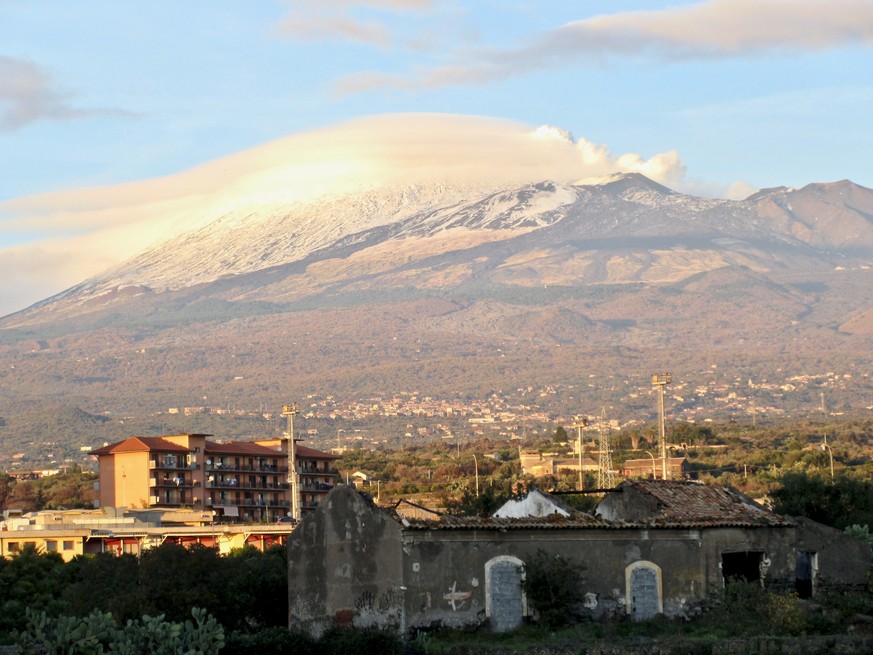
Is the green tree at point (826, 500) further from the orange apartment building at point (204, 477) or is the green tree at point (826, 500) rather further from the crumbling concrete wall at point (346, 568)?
the orange apartment building at point (204, 477)

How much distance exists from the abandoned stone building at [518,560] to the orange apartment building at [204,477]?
201 feet

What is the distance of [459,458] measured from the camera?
5221 inches

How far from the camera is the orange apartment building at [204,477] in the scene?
102188mm

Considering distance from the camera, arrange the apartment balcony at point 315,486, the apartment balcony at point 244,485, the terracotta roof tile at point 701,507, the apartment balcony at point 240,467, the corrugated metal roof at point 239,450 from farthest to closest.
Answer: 1. the corrugated metal roof at point 239,450
2. the apartment balcony at point 315,486
3. the apartment balcony at point 240,467
4. the apartment balcony at point 244,485
5. the terracotta roof tile at point 701,507

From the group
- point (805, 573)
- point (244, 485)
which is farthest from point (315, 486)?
point (805, 573)

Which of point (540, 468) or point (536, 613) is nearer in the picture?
point (536, 613)

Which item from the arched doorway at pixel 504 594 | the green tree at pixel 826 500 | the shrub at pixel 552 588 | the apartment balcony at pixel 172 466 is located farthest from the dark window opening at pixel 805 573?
the apartment balcony at pixel 172 466

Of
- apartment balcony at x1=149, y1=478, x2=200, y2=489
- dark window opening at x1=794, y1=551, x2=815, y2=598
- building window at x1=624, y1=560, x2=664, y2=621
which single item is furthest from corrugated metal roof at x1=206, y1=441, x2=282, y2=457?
building window at x1=624, y1=560, x2=664, y2=621

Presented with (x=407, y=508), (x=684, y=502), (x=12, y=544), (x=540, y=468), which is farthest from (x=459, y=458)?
(x=684, y=502)

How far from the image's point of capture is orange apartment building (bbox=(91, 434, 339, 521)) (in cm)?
10219

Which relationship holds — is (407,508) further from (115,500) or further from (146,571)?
(115,500)

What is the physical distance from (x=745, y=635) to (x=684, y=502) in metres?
5.77

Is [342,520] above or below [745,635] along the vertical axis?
above

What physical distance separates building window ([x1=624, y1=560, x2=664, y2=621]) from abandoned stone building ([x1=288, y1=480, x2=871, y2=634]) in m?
0.02
